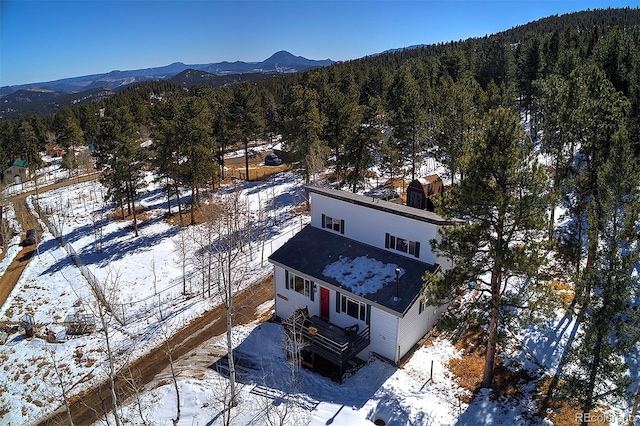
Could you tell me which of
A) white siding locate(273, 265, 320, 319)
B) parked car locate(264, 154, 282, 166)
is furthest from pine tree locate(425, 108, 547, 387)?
parked car locate(264, 154, 282, 166)

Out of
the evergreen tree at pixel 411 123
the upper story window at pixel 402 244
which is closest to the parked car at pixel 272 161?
the evergreen tree at pixel 411 123

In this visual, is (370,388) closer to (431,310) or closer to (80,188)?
(431,310)

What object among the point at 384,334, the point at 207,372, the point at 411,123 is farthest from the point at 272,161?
the point at 384,334

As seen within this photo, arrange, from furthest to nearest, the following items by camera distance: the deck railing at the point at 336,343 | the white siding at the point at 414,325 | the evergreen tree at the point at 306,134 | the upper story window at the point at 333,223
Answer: the evergreen tree at the point at 306,134 < the upper story window at the point at 333,223 < the white siding at the point at 414,325 < the deck railing at the point at 336,343

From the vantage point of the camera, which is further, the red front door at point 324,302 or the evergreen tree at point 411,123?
the evergreen tree at point 411,123

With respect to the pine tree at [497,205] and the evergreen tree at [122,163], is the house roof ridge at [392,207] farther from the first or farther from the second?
the evergreen tree at [122,163]

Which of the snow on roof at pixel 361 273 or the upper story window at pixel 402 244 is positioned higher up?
the upper story window at pixel 402 244

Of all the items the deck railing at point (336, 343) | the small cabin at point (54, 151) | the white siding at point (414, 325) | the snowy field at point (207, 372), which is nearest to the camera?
the snowy field at point (207, 372)
